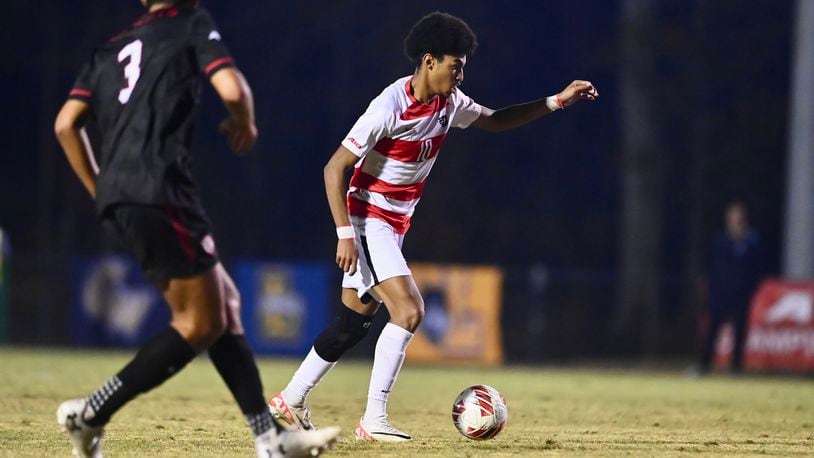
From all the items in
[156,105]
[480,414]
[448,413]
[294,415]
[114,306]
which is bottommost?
[114,306]

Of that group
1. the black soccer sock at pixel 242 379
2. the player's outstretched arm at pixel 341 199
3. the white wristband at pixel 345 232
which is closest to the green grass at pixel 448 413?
the black soccer sock at pixel 242 379

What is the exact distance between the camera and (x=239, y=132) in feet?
18.5

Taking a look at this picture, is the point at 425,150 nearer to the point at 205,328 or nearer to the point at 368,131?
the point at 368,131

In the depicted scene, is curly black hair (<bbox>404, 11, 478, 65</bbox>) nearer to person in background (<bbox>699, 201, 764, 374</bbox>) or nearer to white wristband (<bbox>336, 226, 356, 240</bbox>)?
white wristband (<bbox>336, 226, 356, 240</bbox>)

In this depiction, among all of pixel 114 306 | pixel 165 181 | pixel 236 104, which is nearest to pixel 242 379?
pixel 165 181

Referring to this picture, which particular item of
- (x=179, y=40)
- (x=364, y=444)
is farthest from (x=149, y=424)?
(x=179, y=40)

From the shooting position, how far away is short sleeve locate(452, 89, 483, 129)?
25.9 ft

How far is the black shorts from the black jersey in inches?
2.0

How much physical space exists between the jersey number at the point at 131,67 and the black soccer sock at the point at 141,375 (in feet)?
3.24

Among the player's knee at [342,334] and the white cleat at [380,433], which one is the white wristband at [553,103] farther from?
the white cleat at [380,433]

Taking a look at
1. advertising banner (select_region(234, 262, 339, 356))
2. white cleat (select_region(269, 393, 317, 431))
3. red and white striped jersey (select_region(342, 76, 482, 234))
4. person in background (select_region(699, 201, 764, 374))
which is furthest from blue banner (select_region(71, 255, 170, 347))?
red and white striped jersey (select_region(342, 76, 482, 234))

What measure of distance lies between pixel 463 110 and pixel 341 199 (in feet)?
3.82

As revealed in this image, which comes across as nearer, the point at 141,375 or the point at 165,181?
the point at 165,181

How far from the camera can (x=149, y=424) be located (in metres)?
8.27
